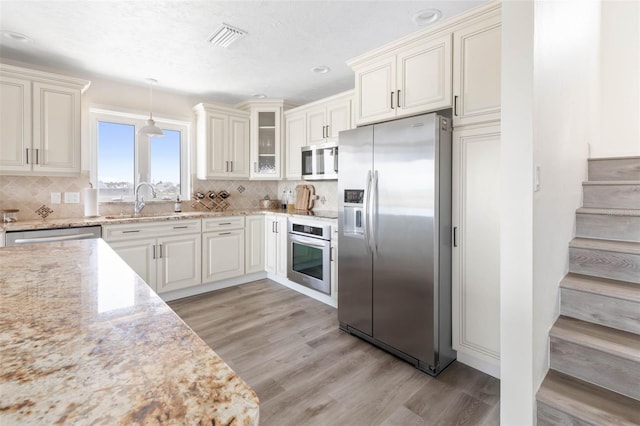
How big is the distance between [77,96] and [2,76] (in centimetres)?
52

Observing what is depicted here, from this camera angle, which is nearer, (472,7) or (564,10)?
(564,10)

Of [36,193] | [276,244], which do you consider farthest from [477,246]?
[36,193]

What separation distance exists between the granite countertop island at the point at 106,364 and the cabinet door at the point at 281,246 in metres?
2.93

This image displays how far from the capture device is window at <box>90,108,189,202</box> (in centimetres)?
364

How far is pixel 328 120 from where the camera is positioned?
12.1 ft

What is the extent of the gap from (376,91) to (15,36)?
9.78 ft

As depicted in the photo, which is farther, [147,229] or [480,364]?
[147,229]

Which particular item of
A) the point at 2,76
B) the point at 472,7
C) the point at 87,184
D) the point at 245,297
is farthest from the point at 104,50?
the point at 472,7

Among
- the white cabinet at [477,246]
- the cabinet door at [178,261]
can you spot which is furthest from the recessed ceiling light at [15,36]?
the white cabinet at [477,246]

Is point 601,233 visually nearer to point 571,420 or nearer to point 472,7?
point 571,420

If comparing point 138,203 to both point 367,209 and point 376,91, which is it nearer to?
Result: point 367,209

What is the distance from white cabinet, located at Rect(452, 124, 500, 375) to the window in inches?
136

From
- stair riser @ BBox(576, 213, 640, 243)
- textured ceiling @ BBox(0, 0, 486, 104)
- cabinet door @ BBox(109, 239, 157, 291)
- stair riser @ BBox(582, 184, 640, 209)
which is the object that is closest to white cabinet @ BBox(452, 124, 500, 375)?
stair riser @ BBox(576, 213, 640, 243)

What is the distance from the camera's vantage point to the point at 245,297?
3643mm
